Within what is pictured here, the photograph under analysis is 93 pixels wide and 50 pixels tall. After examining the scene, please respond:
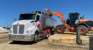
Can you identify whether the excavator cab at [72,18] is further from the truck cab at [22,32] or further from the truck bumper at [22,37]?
the truck bumper at [22,37]

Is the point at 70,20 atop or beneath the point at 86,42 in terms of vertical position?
atop

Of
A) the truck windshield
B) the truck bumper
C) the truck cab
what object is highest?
the truck windshield

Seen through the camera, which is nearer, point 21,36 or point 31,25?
point 21,36

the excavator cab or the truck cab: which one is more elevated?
the excavator cab

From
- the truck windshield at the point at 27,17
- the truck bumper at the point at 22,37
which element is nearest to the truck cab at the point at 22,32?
the truck bumper at the point at 22,37

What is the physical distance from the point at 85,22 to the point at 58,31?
361cm

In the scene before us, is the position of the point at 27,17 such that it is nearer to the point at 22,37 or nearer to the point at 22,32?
the point at 22,32

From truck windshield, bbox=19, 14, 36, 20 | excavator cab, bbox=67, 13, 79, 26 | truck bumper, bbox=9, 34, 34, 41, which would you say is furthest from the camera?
excavator cab, bbox=67, 13, 79, 26

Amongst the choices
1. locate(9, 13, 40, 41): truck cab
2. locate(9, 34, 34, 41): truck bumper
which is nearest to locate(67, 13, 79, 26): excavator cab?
locate(9, 13, 40, 41): truck cab

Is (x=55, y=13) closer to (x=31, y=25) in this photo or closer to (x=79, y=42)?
(x=31, y=25)

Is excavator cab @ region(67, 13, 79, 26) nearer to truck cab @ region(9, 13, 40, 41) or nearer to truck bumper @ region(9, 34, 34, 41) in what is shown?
truck cab @ region(9, 13, 40, 41)

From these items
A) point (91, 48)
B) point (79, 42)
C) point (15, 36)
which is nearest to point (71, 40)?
point (79, 42)

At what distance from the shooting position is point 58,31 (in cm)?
1269

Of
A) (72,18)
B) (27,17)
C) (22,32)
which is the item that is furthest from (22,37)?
(72,18)
